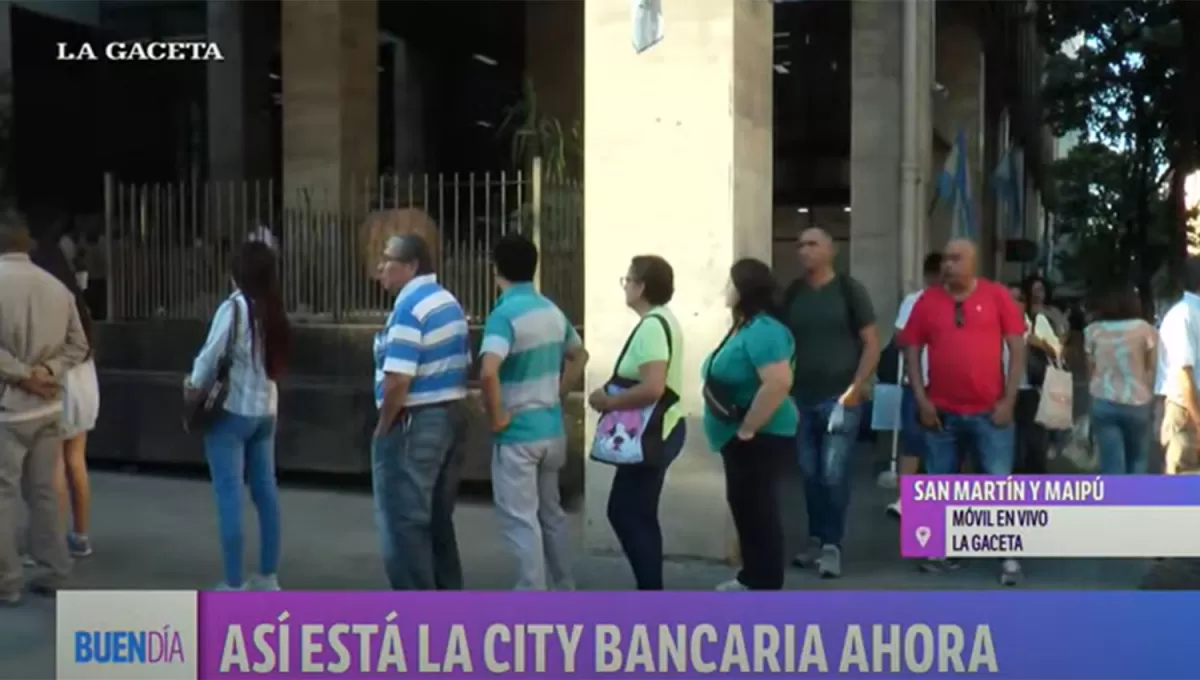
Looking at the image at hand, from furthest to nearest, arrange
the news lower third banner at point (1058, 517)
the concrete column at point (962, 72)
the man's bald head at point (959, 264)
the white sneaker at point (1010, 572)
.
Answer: the concrete column at point (962, 72) < the man's bald head at point (959, 264) < the news lower third banner at point (1058, 517) < the white sneaker at point (1010, 572)

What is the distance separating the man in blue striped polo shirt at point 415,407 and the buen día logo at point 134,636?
1.23 meters

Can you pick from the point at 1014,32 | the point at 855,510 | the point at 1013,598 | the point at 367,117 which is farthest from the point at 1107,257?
the point at 1013,598

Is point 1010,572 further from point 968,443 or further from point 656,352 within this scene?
point 656,352

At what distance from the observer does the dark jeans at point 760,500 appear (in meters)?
4.79

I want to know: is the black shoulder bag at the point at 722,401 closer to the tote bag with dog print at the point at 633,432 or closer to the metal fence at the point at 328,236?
the tote bag with dog print at the point at 633,432

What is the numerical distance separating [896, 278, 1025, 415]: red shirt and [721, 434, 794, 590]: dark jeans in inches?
36.1

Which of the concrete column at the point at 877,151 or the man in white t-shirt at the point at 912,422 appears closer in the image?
the man in white t-shirt at the point at 912,422

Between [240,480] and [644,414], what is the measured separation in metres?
1.62

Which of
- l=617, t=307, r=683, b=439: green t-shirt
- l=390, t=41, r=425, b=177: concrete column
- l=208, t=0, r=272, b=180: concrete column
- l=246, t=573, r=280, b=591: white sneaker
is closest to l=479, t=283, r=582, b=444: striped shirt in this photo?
l=617, t=307, r=683, b=439: green t-shirt

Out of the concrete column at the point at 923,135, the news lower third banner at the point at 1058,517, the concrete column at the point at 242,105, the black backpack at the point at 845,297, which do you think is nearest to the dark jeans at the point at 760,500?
the news lower third banner at the point at 1058,517

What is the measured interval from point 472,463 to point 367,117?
196 inches

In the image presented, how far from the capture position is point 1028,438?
5441mm

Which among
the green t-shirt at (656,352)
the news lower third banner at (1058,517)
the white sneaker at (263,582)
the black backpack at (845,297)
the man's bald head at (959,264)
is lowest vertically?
the white sneaker at (263,582)

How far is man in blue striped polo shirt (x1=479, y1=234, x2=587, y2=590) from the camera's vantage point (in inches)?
181
